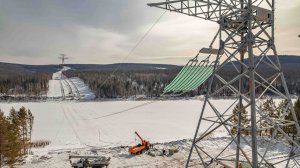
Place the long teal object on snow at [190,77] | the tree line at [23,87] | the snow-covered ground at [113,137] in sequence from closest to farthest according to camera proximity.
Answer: the long teal object on snow at [190,77] → the snow-covered ground at [113,137] → the tree line at [23,87]

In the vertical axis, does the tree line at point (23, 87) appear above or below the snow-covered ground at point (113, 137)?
above

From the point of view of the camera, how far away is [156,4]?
34.0 ft

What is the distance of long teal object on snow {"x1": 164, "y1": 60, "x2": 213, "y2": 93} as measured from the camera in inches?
507

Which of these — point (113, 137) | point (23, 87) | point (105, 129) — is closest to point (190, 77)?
point (113, 137)

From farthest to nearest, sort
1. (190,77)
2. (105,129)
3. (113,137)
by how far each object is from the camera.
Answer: (105,129)
(113,137)
(190,77)

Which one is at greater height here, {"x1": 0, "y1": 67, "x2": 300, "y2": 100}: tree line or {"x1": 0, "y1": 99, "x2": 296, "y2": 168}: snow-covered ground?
{"x1": 0, "y1": 67, "x2": 300, "y2": 100}: tree line

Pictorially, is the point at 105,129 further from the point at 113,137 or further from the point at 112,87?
the point at 112,87

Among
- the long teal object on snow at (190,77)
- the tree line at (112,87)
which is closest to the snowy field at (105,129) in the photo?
the long teal object on snow at (190,77)

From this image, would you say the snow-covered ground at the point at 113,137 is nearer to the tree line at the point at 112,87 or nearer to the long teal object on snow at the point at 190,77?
the long teal object on snow at the point at 190,77

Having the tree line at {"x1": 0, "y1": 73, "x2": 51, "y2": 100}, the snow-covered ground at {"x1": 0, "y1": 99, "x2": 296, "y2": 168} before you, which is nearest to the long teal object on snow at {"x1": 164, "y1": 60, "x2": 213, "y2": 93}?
the snow-covered ground at {"x1": 0, "y1": 99, "x2": 296, "y2": 168}

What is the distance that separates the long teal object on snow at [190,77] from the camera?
1288 centimetres

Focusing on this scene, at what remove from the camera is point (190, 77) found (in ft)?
46.2

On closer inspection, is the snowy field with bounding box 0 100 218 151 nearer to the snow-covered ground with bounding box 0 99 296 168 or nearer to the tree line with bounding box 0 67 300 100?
the snow-covered ground with bounding box 0 99 296 168

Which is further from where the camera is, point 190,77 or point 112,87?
point 112,87
